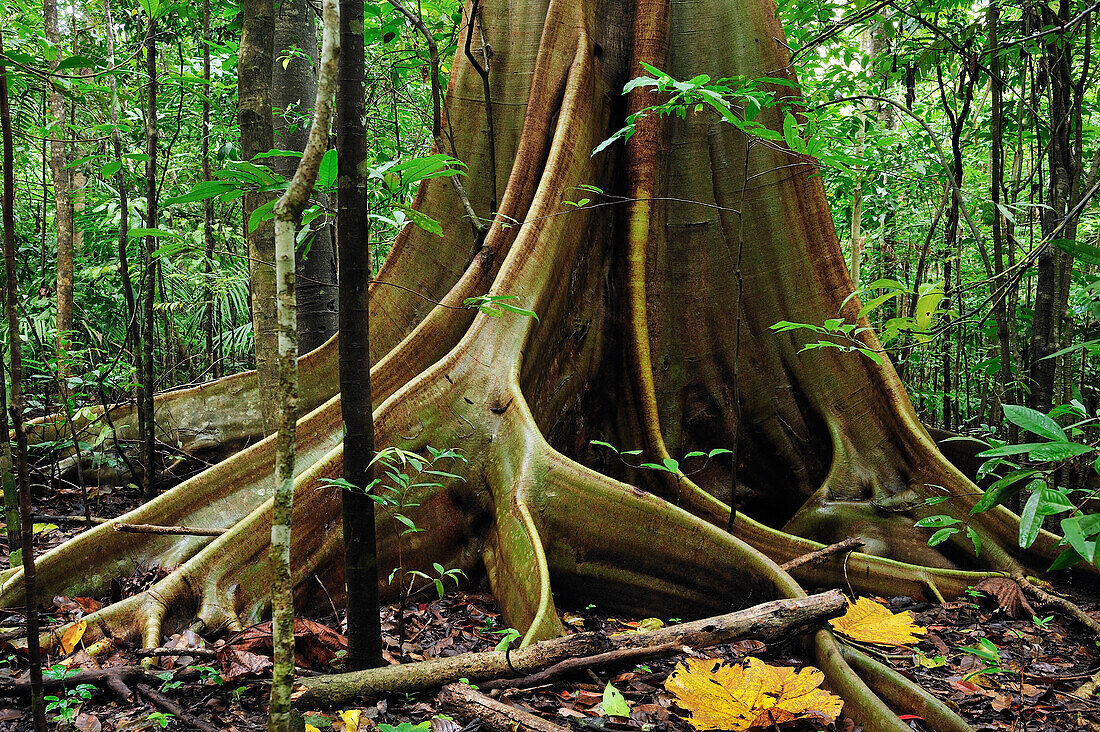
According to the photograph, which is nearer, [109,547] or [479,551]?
[109,547]

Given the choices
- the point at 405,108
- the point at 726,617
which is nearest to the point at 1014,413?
the point at 726,617

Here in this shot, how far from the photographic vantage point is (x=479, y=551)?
124 inches

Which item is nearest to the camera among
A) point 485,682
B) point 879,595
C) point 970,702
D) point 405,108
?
point 485,682

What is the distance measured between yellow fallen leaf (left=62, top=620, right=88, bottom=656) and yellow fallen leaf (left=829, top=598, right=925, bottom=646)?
2667mm

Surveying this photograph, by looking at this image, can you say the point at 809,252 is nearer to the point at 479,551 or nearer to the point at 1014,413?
the point at 479,551

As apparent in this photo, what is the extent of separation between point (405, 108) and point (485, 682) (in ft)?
21.2

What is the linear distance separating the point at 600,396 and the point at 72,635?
2.67m

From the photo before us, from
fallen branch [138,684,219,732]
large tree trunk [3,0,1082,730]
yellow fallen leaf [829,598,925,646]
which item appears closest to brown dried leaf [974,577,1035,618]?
large tree trunk [3,0,1082,730]

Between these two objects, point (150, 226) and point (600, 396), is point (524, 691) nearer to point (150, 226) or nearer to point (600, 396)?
point (600, 396)

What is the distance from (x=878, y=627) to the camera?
2.79 meters

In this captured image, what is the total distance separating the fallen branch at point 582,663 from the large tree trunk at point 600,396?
193 mm

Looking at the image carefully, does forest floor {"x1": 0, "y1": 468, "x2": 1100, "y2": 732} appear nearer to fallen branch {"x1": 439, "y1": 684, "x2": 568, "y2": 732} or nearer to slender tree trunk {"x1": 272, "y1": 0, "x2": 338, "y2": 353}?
fallen branch {"x1": 439, "y1": 684, "x2": 568, "y2": 732}

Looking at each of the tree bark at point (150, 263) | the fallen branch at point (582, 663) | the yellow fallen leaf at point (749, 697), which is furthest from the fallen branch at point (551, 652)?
the tree bark at point (150, 263)

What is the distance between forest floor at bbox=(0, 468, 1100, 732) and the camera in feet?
6.23
